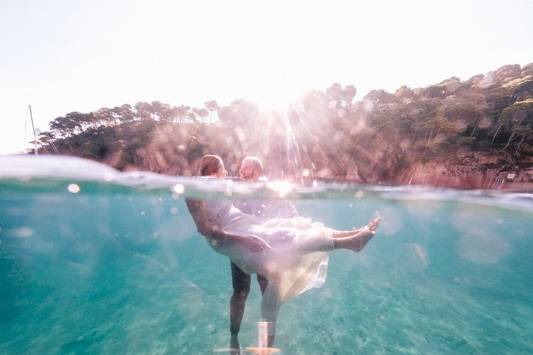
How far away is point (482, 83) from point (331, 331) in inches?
1643

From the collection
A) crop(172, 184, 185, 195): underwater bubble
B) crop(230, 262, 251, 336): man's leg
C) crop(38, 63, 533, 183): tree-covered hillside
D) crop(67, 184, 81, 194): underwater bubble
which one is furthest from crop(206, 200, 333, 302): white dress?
crop(38, 63, 533, 183): tree-covered hillside

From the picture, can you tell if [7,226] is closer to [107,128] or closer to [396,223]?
[107,128]

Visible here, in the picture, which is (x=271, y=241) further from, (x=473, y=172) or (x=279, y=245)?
(x=473, y=172)

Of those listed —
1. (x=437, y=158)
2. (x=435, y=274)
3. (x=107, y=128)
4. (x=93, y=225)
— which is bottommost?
(x=93, y=225)

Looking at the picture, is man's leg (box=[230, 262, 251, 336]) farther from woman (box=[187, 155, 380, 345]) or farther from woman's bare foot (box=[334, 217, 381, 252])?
woman's bare foot (box=[334, 217, 381, 252])

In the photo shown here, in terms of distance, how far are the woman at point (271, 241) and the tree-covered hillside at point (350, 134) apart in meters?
31.8

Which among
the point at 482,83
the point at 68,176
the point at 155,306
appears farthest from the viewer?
the point at 482,83

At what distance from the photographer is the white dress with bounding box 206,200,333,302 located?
9.52 feet

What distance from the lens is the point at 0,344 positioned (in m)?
6.16

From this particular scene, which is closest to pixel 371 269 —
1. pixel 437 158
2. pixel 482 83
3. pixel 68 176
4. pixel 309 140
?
pixel 68 176

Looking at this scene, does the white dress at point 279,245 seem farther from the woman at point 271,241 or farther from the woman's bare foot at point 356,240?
the woman's bare foot at point 356,240

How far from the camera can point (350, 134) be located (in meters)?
34.6

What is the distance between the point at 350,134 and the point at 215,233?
3475 centimetres

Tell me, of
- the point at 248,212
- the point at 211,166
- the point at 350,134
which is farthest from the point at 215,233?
the point at 350,134
